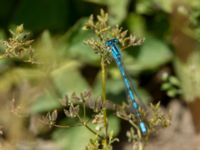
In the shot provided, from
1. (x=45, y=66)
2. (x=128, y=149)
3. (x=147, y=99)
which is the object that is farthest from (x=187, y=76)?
(x=45, y=66)

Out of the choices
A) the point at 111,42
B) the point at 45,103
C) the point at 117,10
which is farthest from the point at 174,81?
the point at 111,42

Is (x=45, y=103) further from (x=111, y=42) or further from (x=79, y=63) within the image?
(x=111, y=42)

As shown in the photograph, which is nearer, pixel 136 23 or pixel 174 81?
pixel 174 81

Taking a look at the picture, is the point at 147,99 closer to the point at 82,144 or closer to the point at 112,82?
the point at 112,82

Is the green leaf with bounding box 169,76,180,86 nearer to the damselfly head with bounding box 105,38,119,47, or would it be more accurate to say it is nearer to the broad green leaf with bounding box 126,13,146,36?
the broad green leaf with bounding box 126,13,146,36

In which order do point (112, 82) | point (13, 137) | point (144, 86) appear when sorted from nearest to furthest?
point (13, 137), point (112, 82), point (144, 86)

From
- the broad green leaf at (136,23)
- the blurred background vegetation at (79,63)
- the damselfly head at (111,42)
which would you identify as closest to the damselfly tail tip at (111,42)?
the damselfly head at (111,42)

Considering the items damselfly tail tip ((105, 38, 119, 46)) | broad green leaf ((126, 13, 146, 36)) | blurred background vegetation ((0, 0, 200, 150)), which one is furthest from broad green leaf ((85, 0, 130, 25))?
damselfly tail tip ((105, 38, 119, 46))

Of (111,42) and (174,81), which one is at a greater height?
(174,81)
